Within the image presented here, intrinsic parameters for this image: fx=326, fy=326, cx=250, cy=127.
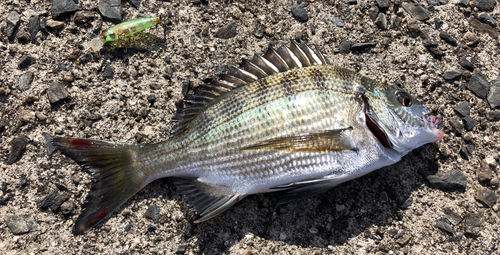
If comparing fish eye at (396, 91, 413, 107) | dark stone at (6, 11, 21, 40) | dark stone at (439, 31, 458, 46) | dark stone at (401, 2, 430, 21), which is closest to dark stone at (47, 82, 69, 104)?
dark stone at (6, 11, 21, 40)

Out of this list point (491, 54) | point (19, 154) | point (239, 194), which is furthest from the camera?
point (491, 54)

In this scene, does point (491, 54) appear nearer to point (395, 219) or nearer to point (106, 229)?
point (395, 219)

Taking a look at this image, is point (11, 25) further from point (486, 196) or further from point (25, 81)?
point (486, 196)

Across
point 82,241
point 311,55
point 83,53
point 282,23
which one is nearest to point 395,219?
point 311,55

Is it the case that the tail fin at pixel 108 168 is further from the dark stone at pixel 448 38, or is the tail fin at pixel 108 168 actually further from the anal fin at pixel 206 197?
the dark stone at pixel 448 38

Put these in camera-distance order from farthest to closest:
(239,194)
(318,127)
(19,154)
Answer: (19,154), (239,194), (318,127)

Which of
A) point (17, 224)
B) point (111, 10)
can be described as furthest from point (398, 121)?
point (17, 224)
